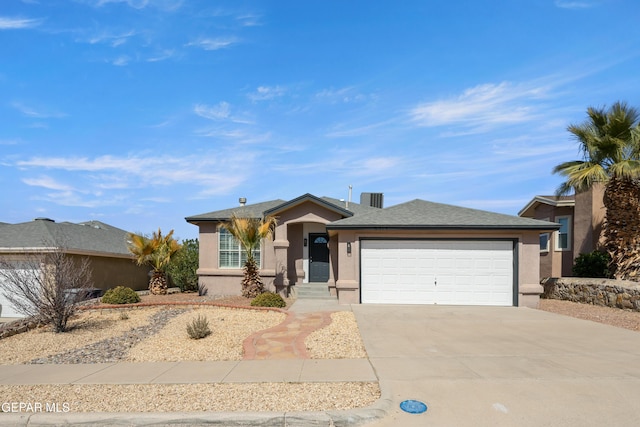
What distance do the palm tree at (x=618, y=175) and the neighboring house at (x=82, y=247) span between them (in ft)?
69.2

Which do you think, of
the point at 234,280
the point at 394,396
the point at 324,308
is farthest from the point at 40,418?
the point at 234,280

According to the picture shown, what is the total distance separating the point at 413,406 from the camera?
5.79 metres

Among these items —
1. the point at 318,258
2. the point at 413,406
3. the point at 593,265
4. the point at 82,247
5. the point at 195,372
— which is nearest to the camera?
the point at 413,406

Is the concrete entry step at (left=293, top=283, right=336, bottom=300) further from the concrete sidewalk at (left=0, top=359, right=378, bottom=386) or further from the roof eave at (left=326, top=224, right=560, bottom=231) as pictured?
the concrete sidewalk at (left=0, top=359, right=378, bottom=386)

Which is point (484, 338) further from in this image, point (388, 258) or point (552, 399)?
point (388, 258)

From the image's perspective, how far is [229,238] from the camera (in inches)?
774

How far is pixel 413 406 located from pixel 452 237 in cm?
1099

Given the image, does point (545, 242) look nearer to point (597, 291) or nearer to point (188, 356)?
point (597, 291)

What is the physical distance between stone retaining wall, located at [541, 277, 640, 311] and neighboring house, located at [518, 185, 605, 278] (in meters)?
2.59

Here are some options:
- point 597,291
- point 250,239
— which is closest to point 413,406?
point 250,239

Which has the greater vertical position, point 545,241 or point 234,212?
point 234,212

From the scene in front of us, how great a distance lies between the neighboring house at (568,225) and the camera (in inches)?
783

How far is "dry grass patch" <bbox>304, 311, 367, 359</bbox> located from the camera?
337 inches

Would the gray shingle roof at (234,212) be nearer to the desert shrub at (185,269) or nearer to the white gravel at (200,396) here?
the desert shrub at (185,269)
